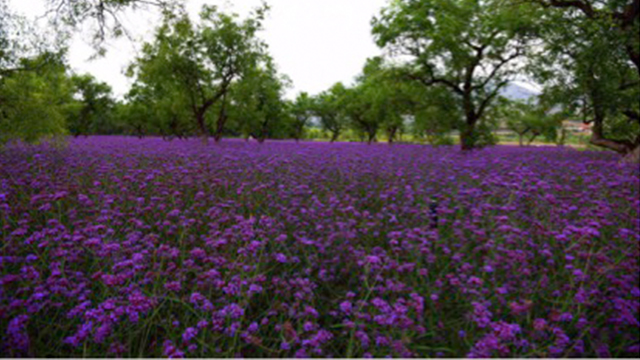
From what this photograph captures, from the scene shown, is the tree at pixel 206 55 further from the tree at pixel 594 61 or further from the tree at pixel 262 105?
Result: the tree at pixel 594 61

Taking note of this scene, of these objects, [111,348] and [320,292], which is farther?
[320,292]

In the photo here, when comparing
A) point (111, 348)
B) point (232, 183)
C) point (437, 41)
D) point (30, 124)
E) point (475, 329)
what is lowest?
point (475, 329)

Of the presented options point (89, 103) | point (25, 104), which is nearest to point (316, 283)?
point (25, 104)

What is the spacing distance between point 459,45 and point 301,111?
4213 cm

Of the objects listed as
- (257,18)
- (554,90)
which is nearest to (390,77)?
(554,90)

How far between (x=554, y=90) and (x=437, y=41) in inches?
205

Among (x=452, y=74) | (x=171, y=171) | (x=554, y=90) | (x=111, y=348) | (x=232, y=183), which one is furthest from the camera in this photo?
(x=452, y=74)

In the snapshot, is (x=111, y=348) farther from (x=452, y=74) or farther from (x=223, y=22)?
(x=223, y=22)

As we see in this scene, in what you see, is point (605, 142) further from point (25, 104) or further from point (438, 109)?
point (25, 104)

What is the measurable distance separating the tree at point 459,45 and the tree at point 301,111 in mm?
39014

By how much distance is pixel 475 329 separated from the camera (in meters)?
2.58

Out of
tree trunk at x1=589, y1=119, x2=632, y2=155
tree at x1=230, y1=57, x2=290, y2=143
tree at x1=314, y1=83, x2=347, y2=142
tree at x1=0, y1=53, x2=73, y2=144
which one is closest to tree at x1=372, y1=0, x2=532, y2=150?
tree trunk at x1=589, y1=119, x2=632, y2=155

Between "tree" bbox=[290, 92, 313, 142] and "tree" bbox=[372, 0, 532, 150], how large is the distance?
39014 millimetres

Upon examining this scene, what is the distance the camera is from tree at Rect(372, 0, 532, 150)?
1588 cm
